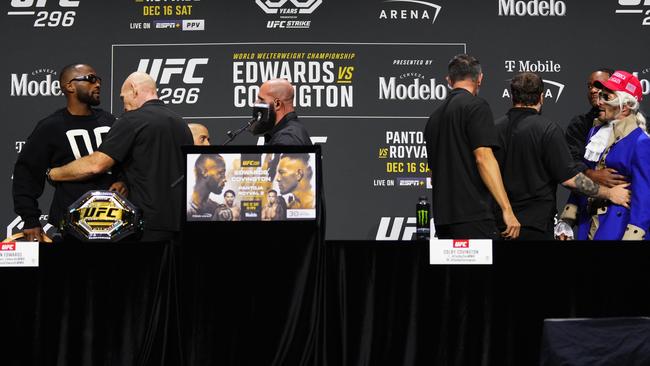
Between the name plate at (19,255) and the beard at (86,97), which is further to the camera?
the beard at (86,97)

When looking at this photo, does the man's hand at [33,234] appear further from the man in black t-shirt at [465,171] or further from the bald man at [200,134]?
the man in black t-shirt at [465,171]

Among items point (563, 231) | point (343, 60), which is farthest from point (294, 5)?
point (563, 231)

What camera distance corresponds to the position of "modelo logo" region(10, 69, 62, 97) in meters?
7.29

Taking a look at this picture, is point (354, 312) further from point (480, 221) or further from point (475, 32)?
point (475, 32)

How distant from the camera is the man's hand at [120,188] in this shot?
4.62 metres

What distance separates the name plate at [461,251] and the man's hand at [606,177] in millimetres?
1024

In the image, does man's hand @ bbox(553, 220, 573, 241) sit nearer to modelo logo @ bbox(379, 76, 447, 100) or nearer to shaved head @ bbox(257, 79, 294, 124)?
shaved head @ bbox(257, 79, 294, 124)

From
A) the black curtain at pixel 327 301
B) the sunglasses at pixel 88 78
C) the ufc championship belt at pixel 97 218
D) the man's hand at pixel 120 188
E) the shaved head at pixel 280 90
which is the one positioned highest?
the sunglasses at pixel 88 78

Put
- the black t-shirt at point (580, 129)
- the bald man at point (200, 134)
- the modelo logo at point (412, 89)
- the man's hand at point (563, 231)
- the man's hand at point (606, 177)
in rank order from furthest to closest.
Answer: the modelo logo at point (412, 89) → the bald man at point (200, 134) → the black t-shirt at point (580, 129) → the man's hand at point (563, 231) → the man's hand at point (606, 177)

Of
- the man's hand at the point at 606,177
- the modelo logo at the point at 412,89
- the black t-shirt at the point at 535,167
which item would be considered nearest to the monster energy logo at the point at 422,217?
the modelo logo at the point at 412,89

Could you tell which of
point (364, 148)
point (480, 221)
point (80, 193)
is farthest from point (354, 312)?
point (364, 148)

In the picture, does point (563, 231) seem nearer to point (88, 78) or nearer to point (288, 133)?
point (288, 133)

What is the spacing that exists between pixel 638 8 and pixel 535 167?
2864 mm

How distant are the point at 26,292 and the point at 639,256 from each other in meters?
2.44
